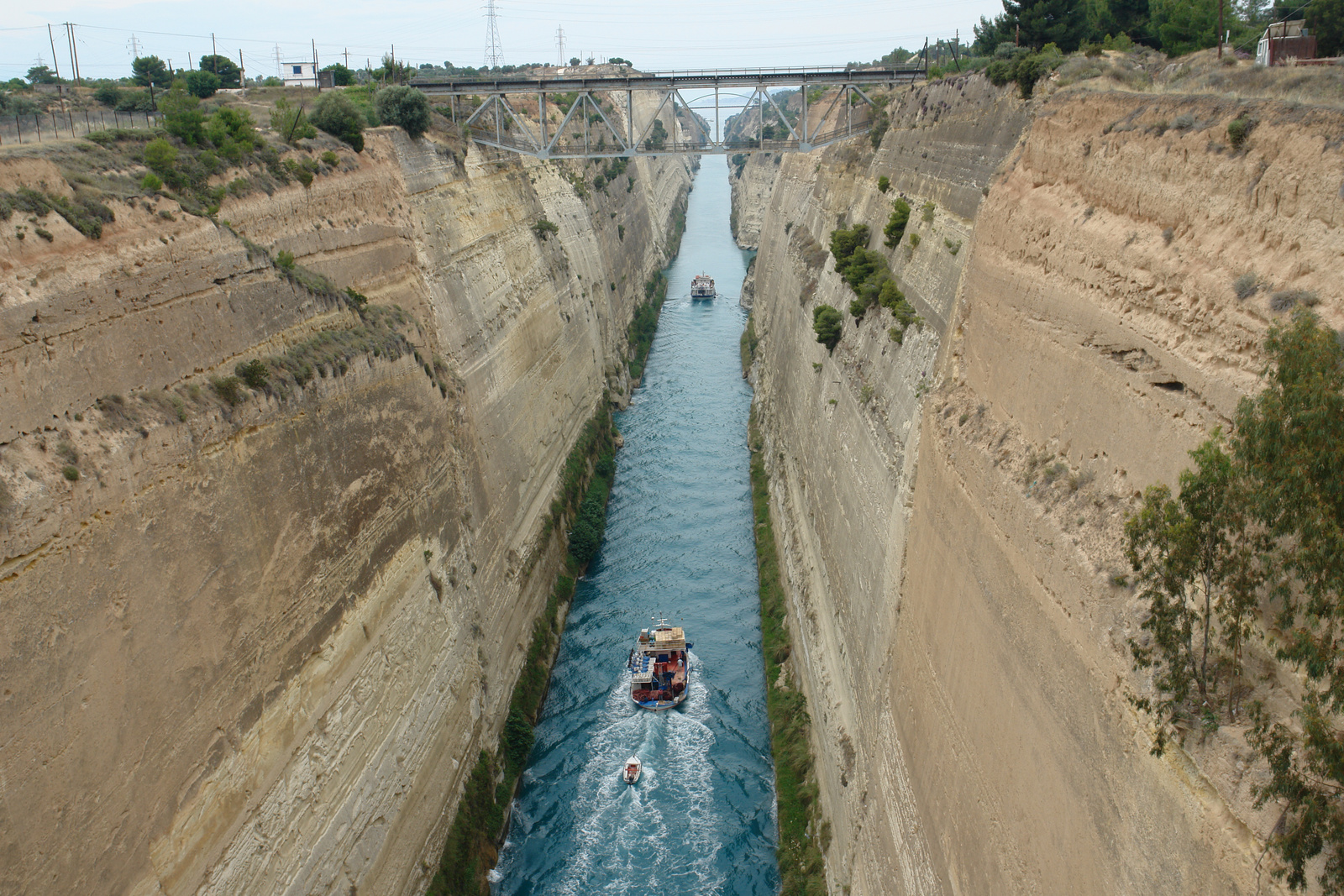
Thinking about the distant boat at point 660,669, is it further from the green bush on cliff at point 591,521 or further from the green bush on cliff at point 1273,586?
the green bush on cliff at point 1273,586

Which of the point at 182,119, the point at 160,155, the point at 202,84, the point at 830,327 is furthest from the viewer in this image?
the point at 202,84

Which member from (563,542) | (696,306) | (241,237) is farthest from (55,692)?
(696,306)

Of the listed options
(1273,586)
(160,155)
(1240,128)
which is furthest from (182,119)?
(1273,586)

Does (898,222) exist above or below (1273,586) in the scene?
above

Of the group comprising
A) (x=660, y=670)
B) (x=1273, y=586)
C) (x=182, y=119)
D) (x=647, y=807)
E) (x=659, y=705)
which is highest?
(x=182, y=119)

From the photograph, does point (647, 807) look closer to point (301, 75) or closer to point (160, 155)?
point (160, 155)

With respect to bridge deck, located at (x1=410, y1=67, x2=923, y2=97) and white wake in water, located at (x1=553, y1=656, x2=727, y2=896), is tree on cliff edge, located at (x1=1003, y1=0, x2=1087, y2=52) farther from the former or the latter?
white wake in water, located at (x1=553, y1=656, x2=727, y2=896)

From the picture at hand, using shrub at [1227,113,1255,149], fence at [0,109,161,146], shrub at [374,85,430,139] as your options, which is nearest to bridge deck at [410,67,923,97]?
shrub at [374,85,430,139]
